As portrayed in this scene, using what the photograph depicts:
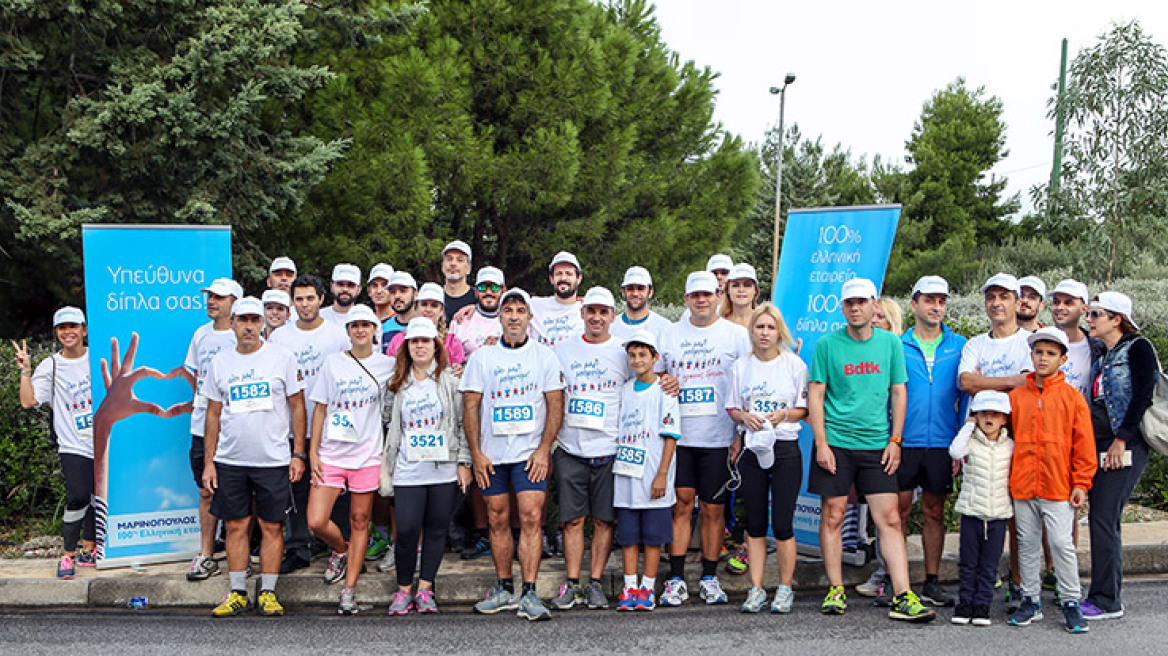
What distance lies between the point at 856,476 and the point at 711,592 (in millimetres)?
1228

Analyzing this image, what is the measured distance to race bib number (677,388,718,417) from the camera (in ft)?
19.6

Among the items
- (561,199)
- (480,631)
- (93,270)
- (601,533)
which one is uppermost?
(561,199)

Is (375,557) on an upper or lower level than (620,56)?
lower

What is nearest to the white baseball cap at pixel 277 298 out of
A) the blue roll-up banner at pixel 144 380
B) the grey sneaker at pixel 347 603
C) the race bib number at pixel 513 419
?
the blue roll-up banner at pixel 144 380

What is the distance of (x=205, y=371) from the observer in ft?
21.9

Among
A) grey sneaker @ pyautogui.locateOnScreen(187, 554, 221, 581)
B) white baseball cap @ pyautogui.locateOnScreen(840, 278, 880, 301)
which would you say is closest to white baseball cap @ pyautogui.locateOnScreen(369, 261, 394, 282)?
grey sneaker @ pyautogui.locateOnScreen(187, 554, 221, 581)

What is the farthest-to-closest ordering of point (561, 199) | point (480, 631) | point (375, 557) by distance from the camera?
point (561, 199) < point (375, 557) < point (480, 631)

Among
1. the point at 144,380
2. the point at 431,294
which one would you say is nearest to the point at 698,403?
the point at 431,294

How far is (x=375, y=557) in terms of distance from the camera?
6746mm

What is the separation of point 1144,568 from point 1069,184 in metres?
8.31

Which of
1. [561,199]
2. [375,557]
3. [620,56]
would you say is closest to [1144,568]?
[375,557]

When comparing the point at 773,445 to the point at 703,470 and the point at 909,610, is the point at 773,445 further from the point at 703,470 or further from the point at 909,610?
the point at 909,610

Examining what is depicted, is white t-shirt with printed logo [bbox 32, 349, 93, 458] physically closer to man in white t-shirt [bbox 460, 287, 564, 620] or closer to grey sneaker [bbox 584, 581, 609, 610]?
man in white t-shirt [bbox 460, 287, 564, 620]

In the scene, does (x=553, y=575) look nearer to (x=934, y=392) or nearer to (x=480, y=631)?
(x=480, y=631)
